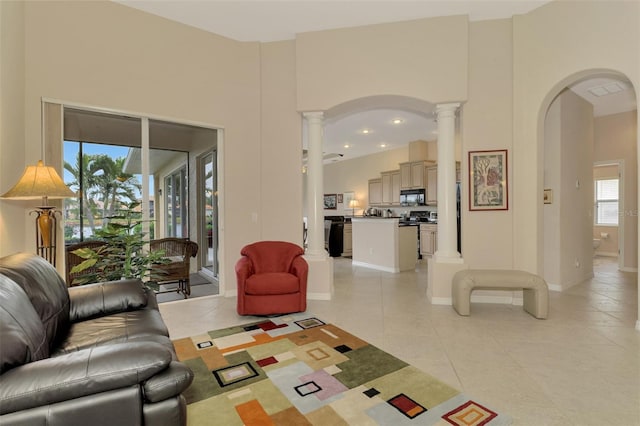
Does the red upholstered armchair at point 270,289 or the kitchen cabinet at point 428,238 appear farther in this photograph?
the kitchen cabinet at point 428,238

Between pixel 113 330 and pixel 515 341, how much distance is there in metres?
3.19

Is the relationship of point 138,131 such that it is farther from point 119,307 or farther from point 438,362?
point 438,362

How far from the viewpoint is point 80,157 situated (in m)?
3.70

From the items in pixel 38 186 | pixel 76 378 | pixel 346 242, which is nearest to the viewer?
pixel 76 378

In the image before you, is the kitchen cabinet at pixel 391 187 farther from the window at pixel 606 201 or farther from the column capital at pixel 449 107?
the window at pixel 606 201

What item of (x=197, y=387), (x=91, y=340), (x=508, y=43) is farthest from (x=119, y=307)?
(x=508, y=43)

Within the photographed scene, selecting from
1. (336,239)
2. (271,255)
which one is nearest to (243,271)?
(271,255)

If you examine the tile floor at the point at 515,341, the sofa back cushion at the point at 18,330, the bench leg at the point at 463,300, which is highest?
the sofa back cushion at the point at 18,330

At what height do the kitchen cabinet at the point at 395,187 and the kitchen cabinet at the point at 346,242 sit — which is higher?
the kitchen cabinet at the point at 395,187

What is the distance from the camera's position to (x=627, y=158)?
6016 mm

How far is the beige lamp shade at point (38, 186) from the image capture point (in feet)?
8.46

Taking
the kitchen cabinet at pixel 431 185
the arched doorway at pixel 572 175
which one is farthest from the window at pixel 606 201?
the kitchen cabinet at pixel 431 185

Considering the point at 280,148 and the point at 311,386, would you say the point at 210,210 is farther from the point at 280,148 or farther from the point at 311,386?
the point at 311,386

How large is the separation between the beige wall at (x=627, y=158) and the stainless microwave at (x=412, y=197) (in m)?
3.61
